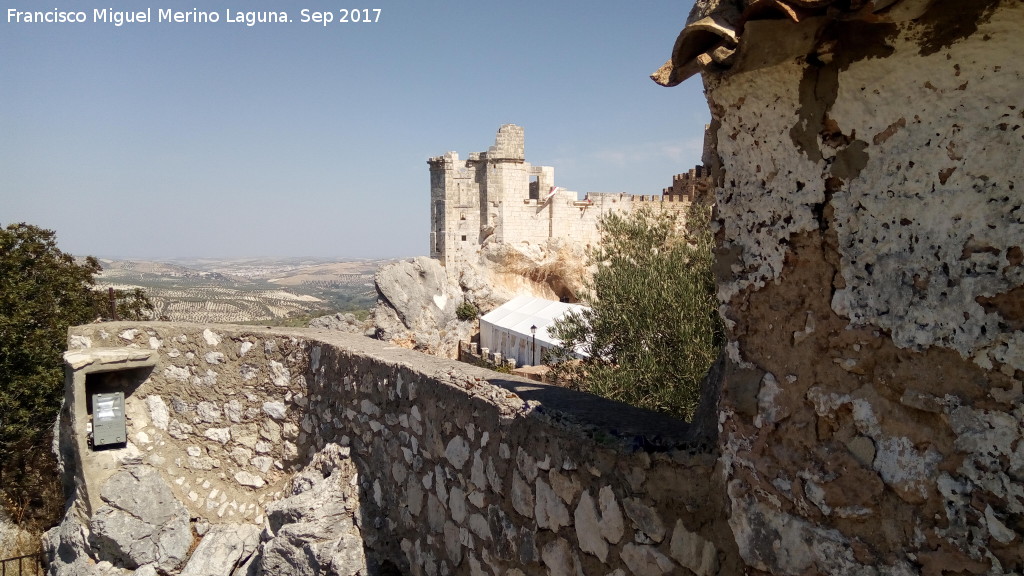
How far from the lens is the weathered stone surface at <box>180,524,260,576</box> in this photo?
4.93 m

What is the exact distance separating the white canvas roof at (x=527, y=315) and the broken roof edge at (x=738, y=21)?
1596 cm

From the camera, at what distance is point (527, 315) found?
21109mm

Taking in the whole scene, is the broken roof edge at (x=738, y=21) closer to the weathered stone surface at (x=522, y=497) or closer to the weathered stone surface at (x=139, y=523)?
the weathered stone surface at (x=522, y=497)

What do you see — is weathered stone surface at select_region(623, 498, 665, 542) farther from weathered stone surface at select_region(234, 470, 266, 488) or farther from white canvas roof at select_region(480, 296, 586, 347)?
white canvas roof at select_region(480, 296, 586, 347)

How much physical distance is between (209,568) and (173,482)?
2.97ft

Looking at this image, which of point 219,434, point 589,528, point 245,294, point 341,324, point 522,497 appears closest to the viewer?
point 589,528

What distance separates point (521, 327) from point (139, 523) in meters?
15.1

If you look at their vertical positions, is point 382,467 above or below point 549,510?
below

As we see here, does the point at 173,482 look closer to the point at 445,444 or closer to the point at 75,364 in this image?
the point at 75,364

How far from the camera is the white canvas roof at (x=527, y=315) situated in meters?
19.4

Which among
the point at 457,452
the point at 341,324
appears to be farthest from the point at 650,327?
the point at 341,324

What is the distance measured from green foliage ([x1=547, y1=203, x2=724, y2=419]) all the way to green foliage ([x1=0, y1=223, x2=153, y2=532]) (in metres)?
6.35

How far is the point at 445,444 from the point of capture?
139 inches

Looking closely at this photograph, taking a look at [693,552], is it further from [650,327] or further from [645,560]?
[650,327]
